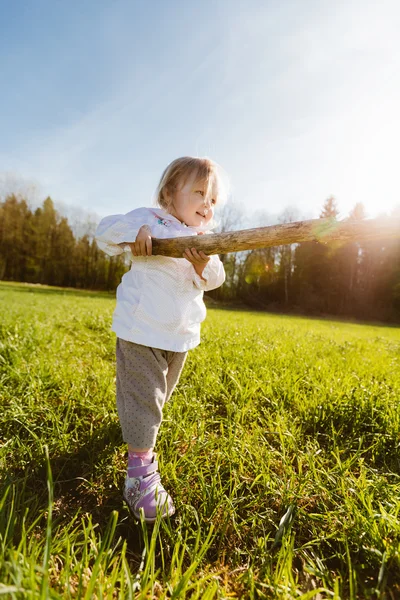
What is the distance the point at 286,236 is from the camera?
1.57m

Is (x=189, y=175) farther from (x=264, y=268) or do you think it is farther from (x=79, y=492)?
(x=264, y=268)

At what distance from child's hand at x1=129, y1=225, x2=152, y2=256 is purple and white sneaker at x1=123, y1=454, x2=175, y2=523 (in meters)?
1.17

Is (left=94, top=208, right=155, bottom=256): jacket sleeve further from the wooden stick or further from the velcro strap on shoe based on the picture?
the velcro strap on shoe

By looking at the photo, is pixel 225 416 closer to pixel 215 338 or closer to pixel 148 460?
pixel 148 460

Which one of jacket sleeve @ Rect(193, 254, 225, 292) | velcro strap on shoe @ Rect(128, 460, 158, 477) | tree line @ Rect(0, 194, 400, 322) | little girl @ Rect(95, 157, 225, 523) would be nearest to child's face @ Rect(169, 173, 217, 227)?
little girl @ Rect(95, 157, 225, 523)

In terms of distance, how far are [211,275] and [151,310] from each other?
44cm

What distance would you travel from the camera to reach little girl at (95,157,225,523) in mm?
1744

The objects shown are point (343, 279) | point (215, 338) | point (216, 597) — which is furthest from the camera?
point (343, 279)

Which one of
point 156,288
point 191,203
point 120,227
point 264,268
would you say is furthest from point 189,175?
point 264,268

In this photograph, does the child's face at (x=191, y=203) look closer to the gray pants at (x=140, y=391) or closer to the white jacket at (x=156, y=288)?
the white jacket at (x=156, y=288)

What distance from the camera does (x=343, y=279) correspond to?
34250mm

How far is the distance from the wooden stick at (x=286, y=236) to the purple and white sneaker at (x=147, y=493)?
120 centimetres

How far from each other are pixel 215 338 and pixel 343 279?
33579 millimetres

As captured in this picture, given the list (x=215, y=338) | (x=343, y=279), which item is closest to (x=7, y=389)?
(x=215, y=338)
